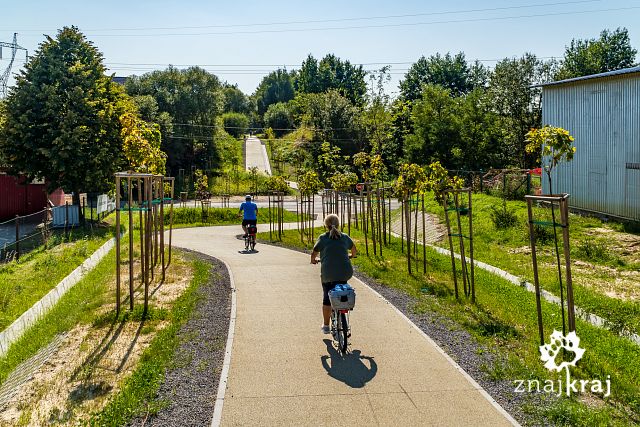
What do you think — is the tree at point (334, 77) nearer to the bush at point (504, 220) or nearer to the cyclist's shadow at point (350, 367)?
the bush at point (504, 220)

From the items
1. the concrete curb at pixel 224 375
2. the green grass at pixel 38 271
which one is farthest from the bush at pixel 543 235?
the green grass at pixel 38 271

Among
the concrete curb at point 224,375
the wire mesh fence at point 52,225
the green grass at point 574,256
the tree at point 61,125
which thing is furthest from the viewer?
the tree at point 61,125

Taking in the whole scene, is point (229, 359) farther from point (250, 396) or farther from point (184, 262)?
point (184, 262)

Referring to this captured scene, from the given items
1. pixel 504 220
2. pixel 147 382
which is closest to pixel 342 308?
pixel 147 382

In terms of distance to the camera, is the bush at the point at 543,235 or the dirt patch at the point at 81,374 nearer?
the dirt patch at the point at 81,374

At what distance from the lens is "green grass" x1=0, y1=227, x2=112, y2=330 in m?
12.9

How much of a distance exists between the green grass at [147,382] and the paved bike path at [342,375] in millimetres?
853

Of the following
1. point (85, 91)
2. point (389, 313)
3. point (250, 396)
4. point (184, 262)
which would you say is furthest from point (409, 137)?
point (250, 396)

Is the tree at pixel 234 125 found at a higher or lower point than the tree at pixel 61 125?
higher

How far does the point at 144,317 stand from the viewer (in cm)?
1043

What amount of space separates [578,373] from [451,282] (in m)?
6.42

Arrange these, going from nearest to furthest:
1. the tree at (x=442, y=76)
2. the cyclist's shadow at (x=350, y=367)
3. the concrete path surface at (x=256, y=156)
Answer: the cyclist's shadow at (x=350, y=367), the concrete path surface at (x=256, y=156), the tree at (x=442, y=76)

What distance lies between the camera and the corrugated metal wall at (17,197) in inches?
1293

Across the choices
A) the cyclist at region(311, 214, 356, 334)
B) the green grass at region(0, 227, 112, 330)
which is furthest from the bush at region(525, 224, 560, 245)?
the green grass at region(0, 227, 112, 330)
